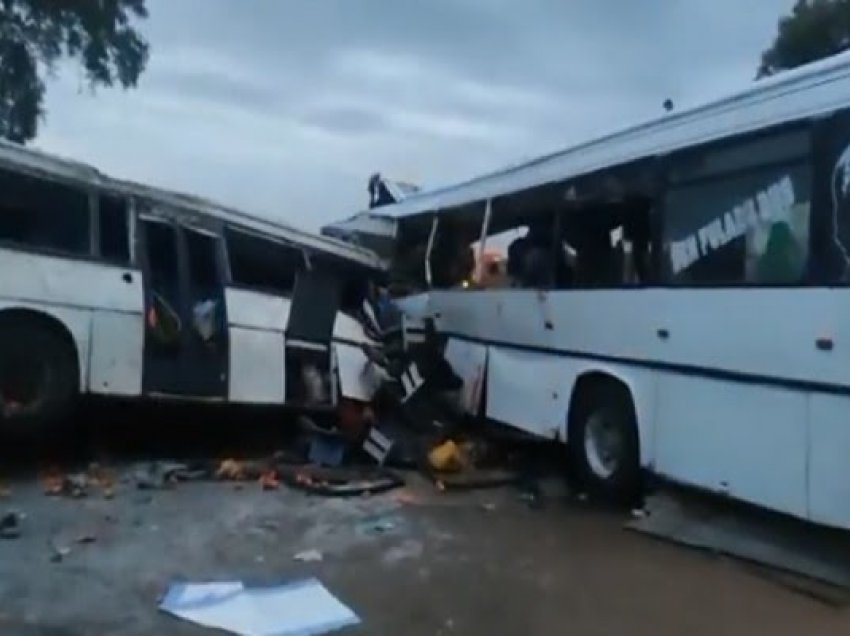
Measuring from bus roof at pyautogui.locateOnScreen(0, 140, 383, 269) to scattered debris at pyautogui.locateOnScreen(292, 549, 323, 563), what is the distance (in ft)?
12.6

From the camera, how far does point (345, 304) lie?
425 inches

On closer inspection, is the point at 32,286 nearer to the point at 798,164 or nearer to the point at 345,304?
the point at 345,304

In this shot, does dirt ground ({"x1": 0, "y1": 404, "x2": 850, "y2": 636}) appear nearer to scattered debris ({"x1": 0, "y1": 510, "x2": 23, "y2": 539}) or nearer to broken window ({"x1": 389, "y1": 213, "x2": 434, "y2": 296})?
scattered debris ({"x1": 0, "y1": 510, "x2": 23, "y2": 539})

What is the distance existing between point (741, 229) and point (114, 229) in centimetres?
497

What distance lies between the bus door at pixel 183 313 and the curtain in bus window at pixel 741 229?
397 cm

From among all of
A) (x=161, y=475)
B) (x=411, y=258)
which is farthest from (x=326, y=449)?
(x=411, y=258)

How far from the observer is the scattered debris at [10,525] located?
693 cm

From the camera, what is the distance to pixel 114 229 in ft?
30.0

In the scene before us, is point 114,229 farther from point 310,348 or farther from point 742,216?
Result: point 742,216

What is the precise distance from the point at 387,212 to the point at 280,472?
15.6 ft

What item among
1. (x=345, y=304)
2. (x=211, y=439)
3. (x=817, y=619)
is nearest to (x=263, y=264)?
(x=345, y=304)

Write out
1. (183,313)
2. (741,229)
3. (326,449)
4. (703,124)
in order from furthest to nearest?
(326,449)
(183,313)
(703,124)
(741,229)

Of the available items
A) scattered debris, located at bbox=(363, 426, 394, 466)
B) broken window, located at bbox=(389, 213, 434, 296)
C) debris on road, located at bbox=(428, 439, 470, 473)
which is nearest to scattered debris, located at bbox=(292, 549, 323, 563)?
debris on road, located at bbox=(428, 439, 470, 473)

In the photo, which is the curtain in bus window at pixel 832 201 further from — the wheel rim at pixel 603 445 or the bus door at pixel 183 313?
the bus door at pixel 183 313
